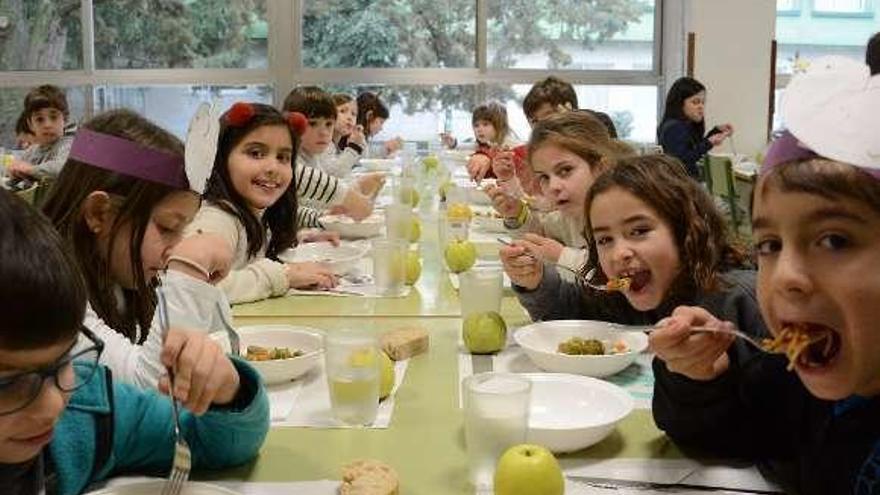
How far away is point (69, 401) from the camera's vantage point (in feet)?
3.51

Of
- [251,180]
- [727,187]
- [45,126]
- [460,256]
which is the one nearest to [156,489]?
[460,256]

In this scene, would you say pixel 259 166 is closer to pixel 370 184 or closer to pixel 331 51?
pixel 370 184

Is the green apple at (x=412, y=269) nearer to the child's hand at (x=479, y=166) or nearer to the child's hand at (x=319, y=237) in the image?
the child's hand at (x=319, y=237)

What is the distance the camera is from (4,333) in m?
0.83

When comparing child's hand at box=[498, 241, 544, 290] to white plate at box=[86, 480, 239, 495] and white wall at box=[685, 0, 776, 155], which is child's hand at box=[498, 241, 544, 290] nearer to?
white plate at box=[86, 480, 239, 495]

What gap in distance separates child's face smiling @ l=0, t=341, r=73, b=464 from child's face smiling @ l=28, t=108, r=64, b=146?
4.97 meters

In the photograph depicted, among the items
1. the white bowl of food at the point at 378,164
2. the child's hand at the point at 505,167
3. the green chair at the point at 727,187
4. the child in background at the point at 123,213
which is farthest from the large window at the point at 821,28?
the child in background at the point at 123,213

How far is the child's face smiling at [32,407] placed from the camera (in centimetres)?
85

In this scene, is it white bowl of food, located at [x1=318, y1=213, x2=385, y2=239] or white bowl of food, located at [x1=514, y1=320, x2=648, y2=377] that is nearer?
white bowl of food, located at [x1=514, y1=320, x2=648, y2=377]

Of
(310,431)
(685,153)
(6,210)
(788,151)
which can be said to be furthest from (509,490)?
(685,153)

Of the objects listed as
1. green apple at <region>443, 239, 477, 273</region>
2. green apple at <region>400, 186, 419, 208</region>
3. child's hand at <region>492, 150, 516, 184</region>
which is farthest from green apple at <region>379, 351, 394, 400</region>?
child's hand at <region>492, 150, 516, 184</region>

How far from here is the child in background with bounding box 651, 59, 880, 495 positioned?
91cm

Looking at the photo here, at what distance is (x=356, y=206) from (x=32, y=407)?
2511 millimetres

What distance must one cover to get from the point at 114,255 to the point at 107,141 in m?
0.20
